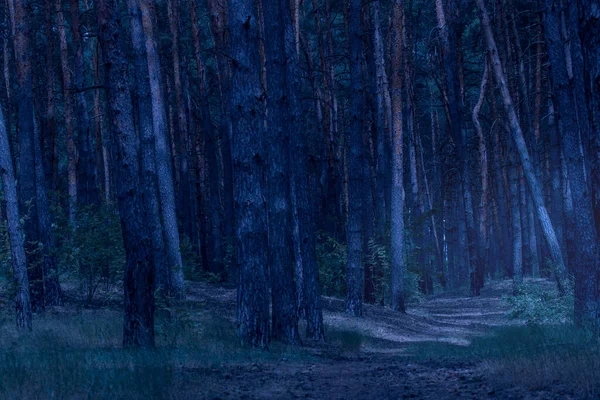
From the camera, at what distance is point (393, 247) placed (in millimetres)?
21750

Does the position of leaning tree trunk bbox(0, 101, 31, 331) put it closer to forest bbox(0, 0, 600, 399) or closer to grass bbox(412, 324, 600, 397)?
forest bbox(0, 0, 600, 399)

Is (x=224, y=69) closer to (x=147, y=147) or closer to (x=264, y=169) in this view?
(x=147, y=147)

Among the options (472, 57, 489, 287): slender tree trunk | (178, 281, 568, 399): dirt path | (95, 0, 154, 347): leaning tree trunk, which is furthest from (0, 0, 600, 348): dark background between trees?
(178, 281, 568, 399): dirt path

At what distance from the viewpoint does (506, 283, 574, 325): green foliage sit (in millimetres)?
16969

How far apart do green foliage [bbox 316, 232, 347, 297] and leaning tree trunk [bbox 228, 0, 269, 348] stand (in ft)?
44.3

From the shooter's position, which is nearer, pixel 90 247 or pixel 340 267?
pixel 90 247

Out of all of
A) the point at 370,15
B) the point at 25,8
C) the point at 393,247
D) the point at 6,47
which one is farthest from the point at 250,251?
the point at 6,47

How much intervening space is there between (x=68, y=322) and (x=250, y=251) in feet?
16.4

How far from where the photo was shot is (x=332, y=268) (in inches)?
1006

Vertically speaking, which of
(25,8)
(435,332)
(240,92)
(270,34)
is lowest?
(435,332)

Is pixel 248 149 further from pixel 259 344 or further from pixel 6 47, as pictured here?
pixel 6 47

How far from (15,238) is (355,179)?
27.8 feet

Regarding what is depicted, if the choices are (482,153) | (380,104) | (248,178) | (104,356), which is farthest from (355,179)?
(482,153)

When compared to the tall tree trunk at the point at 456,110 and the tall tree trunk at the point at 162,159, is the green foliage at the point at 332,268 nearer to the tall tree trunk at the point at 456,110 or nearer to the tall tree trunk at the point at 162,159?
the tall tree trunk at the point at 456,110
